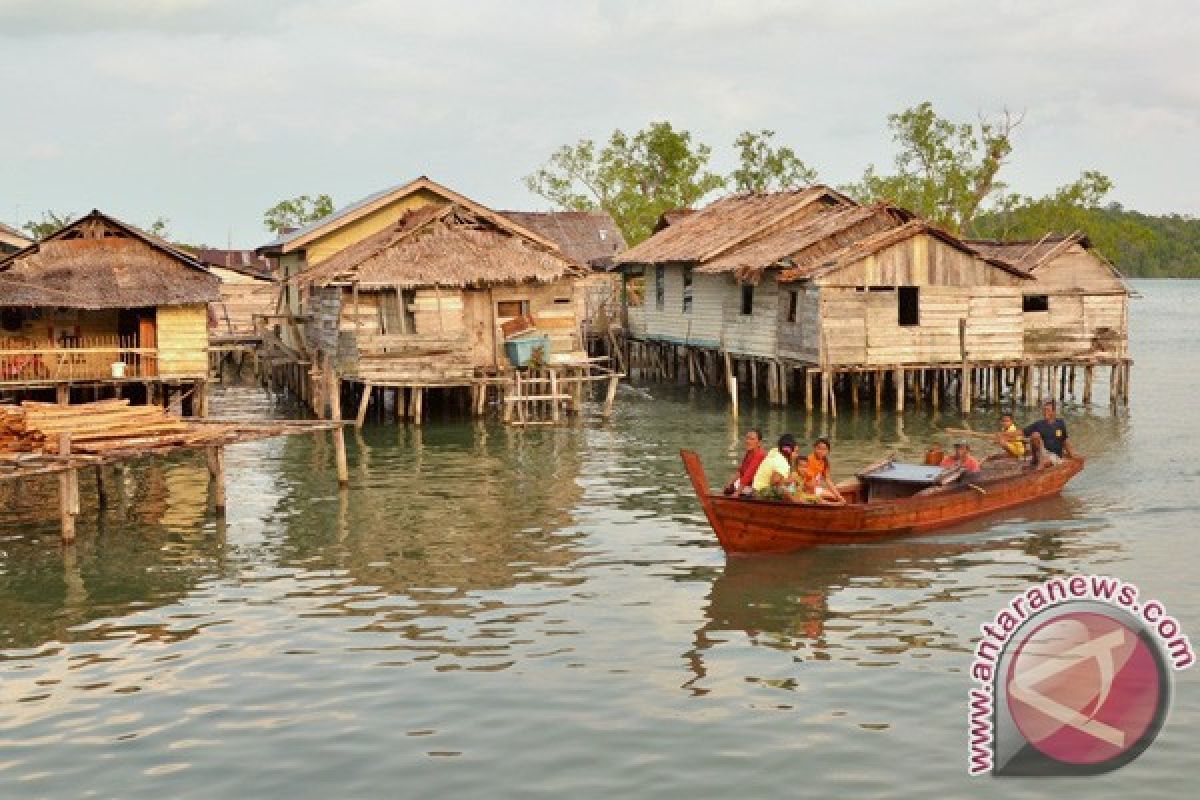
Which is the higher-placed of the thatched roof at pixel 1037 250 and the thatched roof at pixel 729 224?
the thatched roof at pixel 729 224

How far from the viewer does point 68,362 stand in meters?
32.0

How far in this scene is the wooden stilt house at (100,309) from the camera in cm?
3100

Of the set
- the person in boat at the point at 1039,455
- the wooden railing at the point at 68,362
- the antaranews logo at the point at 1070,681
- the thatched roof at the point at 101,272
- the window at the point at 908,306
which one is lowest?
the antaranews logo at the point at 1070,681

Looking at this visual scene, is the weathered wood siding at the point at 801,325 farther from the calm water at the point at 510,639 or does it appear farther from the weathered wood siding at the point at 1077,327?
the calm water at the point at 510,639

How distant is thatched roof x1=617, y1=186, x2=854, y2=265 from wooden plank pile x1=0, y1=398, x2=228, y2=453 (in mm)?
20334

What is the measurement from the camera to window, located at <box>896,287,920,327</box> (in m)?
36.5

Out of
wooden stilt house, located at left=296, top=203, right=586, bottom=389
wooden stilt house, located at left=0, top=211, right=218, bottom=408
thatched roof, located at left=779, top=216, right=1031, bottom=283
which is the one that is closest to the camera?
A: wooden stilt house, located at left=0, top=211, right=218, bottom=408

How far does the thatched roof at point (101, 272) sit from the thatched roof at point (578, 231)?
2647 centimetres

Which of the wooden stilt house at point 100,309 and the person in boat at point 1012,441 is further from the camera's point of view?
the wooden stilt house at point 100,309

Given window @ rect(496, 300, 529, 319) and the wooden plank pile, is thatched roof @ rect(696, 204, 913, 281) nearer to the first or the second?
window @ rect(496, 300, 529, 319)

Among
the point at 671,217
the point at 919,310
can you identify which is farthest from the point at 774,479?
the point at 671,217

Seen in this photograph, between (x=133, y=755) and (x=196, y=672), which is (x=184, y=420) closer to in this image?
(x=196, y=672)

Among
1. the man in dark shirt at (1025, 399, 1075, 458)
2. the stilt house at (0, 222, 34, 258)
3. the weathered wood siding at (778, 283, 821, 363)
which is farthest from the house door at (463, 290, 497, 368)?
the man in dark shirt at (1025, 399, 1075, 458)

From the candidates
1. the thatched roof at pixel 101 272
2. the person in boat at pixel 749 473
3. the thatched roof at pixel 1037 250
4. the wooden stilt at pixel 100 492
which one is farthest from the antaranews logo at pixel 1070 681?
the thatched roof at pixel 1037 250
